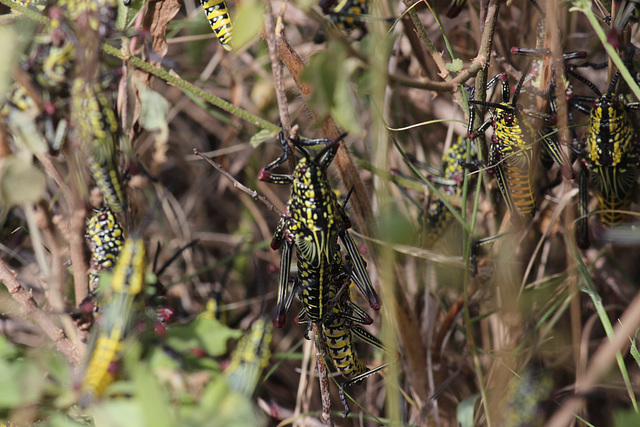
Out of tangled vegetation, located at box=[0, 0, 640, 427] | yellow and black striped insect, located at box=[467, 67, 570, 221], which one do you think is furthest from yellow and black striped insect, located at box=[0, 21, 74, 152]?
yellow and black striped insect, located at box=[467, 67, 570, 221]

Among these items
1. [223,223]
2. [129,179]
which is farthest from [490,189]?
[223,223]

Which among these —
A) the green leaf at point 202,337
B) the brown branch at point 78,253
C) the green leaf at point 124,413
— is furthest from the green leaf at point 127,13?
the green leaf at point 124,413

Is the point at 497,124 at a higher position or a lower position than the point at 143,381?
higher

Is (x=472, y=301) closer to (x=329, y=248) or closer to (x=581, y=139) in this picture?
(x=581, y=139)

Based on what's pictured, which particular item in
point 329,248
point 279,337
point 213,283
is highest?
point 329,248

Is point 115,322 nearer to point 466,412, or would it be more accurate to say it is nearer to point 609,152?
point 466,412

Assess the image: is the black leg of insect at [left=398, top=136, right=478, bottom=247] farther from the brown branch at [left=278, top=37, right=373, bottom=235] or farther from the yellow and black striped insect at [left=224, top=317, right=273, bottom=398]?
the yellow and black striped insect at [left=224, top=317, right=273, bottom=398]
